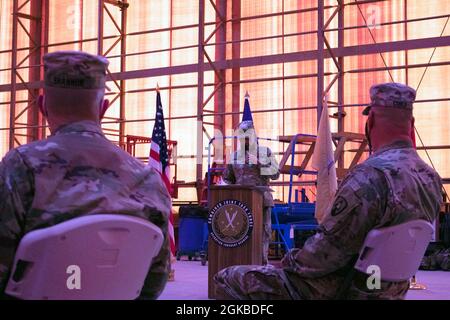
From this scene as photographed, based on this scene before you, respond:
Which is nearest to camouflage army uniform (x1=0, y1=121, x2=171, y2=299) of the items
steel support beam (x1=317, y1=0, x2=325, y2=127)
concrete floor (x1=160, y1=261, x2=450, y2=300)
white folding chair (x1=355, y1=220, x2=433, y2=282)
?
white folding chair (x1=355, y1=220, x2=433, y2=282)

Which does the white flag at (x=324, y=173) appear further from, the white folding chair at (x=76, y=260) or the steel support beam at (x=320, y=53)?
the steel support beam at (x=320, y=53)

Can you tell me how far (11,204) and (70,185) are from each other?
16cm

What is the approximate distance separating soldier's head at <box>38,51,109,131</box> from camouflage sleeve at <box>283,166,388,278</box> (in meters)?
0.84

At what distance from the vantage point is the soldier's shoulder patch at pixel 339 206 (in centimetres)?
274

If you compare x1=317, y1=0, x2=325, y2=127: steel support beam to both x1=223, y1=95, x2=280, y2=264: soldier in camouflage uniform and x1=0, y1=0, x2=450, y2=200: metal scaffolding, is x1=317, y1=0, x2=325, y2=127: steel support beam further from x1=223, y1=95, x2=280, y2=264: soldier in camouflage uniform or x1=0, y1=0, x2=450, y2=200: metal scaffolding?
x1=223, y1=95, x2=280, y2=264: soldier in camouflage uniform

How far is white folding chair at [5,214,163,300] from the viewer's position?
81.1 inches

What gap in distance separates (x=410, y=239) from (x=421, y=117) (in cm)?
1314

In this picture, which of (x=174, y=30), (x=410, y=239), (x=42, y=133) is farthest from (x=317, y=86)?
(x=410, y=239)

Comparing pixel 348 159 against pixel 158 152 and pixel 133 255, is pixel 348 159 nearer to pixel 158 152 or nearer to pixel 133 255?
pixel 158 152

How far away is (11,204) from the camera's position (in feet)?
6.97

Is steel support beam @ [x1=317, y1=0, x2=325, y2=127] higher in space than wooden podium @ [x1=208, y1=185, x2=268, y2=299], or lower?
higher

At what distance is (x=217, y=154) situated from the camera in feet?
54.2

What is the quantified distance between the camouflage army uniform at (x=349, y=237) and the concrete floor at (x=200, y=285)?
164 inches

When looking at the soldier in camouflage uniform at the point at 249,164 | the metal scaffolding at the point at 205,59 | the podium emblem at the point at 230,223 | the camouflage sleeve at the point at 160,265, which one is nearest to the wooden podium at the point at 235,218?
the podium emblem at the point at 230,223
